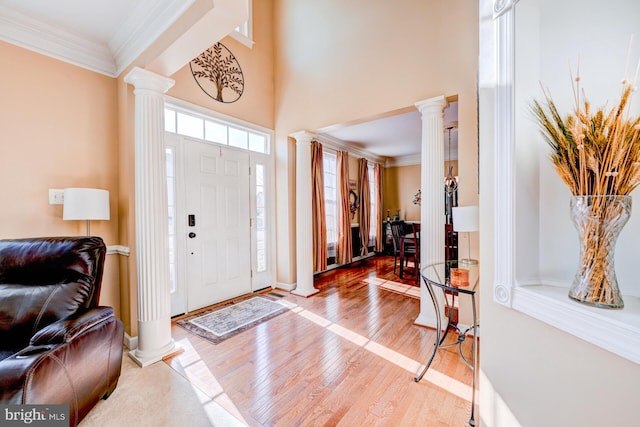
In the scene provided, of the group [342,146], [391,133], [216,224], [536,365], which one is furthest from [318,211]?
[536,365]

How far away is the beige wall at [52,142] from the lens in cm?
206

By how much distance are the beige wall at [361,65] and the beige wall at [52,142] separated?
215cm

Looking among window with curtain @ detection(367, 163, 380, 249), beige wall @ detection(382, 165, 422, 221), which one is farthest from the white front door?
beige wall @ detection(382, 165, 422, 221)

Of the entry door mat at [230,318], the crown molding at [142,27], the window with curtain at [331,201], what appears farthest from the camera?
the window with curtain at [331,201]

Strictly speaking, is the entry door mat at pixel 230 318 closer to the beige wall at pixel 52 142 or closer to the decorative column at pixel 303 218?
the decorative column at pixel 303 218

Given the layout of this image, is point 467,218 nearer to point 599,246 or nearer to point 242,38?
point 599,246

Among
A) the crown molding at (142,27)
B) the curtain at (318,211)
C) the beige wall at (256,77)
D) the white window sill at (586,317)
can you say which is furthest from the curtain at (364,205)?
the white window sill at (586,317)

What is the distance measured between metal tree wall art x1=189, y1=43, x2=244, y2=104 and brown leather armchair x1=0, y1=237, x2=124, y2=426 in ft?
7.51

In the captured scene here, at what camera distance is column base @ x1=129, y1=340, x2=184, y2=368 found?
2.15m

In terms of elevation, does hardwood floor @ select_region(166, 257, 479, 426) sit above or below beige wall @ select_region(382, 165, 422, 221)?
below

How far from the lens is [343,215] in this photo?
5633 mm

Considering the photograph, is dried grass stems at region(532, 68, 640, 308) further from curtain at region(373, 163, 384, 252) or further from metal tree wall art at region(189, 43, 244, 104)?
curtain at region(373, 163, 384, 252)

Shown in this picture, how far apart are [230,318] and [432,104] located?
10.7 ft

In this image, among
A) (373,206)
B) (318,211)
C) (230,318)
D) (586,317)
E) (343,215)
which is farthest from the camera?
(373,206)
